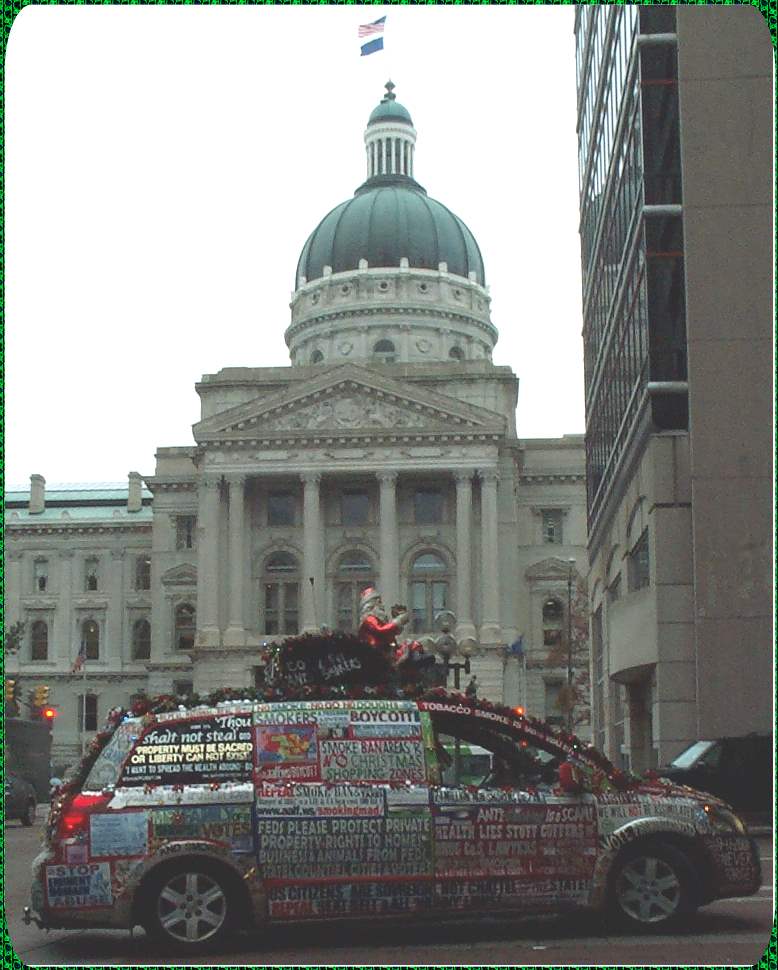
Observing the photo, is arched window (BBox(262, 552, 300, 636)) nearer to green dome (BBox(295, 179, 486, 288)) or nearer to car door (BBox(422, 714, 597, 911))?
green dome (BBox(295, 179, 486, 288))

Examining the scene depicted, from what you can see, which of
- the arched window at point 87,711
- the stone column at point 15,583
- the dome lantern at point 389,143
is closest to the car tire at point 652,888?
the arched window at point 87,711

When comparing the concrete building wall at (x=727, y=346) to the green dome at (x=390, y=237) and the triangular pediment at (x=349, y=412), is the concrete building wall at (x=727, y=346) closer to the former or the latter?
the triangular pediment at (x=349, y=412)

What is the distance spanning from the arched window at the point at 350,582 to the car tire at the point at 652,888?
86.5 metres

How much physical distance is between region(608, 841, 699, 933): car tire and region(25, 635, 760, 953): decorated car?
0.04 feet

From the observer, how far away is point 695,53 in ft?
100

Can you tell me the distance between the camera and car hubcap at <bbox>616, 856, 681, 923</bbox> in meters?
13.8

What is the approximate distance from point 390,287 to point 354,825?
113685 millimetres

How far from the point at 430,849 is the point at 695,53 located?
20746 millimetres

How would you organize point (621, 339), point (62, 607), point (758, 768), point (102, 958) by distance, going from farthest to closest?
point (62, 607)
point (621, 339)
point (758, 768)
point (102, 958)

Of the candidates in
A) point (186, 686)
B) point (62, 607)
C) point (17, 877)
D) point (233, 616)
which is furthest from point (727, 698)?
point (62, 607)

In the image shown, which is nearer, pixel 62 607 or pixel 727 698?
pixel 727 698

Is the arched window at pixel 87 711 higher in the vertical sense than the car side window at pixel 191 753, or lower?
lower

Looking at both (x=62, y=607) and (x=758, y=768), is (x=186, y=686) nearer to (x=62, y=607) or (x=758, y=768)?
(x=62, y=607)

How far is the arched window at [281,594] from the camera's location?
101 m
